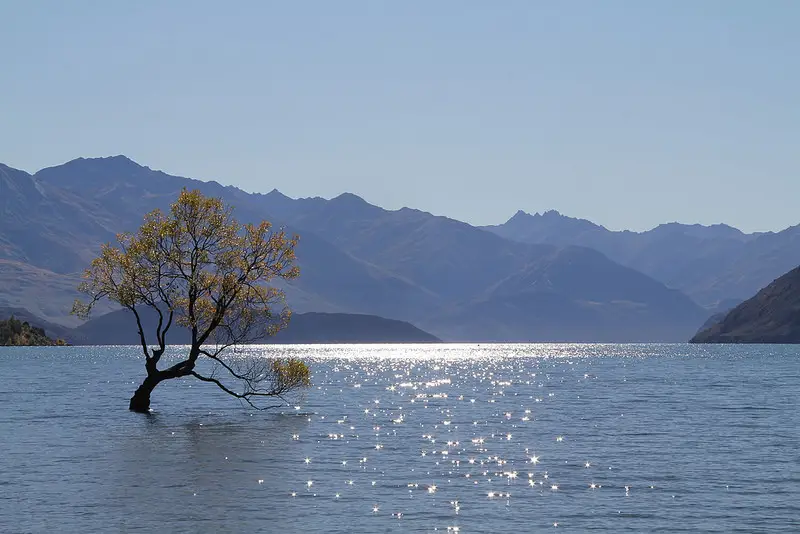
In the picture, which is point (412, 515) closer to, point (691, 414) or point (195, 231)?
point (195, 231)

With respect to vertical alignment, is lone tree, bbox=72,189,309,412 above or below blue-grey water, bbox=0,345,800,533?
above

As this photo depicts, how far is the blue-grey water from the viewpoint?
38656 mm

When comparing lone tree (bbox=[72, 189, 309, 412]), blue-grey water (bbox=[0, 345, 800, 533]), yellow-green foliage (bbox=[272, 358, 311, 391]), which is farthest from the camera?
yellow-green foliage (bbox=[272, 358, 311, 391])

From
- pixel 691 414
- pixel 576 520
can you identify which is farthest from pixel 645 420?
pixel 576 520

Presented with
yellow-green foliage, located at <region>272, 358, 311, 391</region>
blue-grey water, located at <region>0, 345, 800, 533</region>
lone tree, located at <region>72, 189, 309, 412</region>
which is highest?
lone tree, located at <region>72, 189, 309, 412</region>

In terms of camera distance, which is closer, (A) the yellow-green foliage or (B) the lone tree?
(B) the lone tree

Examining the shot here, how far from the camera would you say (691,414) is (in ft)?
285

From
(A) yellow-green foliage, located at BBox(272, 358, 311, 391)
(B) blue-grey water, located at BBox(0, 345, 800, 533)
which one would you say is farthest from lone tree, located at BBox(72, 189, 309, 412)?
(B) blue-grey water, located at BBox(0, 345, 800, 533)

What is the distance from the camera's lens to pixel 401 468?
171 ft

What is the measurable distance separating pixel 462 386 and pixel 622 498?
341 feet

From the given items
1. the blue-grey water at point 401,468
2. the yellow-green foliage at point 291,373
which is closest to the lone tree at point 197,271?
the yellow-green foliage at point 291,373

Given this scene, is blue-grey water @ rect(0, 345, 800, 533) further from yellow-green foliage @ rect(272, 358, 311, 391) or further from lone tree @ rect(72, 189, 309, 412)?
lone tree @ rect(72, 189, 309, 412)

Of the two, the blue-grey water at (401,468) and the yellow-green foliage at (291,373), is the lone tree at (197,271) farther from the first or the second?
the blue-grey water at (401,468)

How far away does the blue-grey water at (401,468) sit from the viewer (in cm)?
3866
